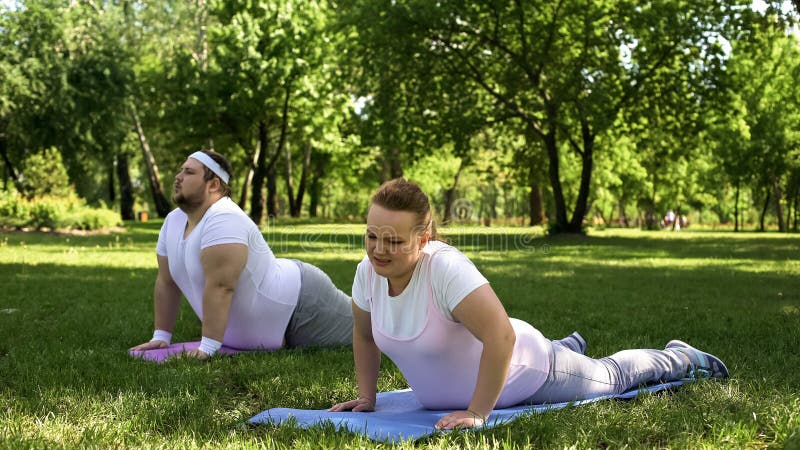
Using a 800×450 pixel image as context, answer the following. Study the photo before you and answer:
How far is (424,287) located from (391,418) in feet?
2.57

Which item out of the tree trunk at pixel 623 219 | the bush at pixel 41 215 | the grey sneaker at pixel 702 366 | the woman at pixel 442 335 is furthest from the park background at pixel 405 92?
the woman at pixel 442 335

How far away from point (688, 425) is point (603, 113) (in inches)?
818

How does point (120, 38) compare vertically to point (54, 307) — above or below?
above

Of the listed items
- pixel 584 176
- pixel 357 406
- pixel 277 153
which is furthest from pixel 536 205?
pixel 357 406

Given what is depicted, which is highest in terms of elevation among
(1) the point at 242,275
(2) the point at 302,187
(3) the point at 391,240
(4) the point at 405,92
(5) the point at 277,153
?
(4) the point at 405,92

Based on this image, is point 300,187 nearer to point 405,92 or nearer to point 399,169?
point 399,169

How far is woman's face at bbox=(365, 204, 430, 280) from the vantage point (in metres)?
3.55

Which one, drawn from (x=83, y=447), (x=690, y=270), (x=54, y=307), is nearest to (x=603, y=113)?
(x=690, y=270)

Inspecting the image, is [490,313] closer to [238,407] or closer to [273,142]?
[238,407]

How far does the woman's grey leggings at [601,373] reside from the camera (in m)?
4.09

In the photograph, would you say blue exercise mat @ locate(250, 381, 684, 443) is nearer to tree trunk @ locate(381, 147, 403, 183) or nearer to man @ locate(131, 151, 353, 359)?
man @ locate(131, 151, 353, 359)

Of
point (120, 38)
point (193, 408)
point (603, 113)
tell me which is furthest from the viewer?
point (120, 38)

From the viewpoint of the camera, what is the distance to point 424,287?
3621mm

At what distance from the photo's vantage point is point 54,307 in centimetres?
859
